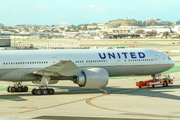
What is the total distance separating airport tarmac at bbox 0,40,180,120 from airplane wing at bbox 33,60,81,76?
2120mm

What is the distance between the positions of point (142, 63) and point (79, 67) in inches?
295

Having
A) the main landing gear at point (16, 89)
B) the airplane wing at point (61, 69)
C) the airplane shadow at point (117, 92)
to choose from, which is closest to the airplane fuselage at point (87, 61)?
the airplane wing at point (61, 69)

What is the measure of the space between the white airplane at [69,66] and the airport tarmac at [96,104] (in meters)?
1.52

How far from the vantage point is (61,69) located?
2952 centimetres

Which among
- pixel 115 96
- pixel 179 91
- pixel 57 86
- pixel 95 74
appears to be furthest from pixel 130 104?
pixel 57 86

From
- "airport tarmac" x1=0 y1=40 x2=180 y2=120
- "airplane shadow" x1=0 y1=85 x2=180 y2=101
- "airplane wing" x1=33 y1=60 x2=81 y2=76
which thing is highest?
"airplane wing" x1=33 y1=60 x2=81 y2=76

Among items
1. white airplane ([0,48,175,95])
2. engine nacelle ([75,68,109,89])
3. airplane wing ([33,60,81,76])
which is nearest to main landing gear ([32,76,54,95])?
white airplane ([0,48,175,95])

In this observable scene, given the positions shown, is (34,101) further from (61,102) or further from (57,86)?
(57,86)

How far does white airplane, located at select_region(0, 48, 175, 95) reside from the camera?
29.7 metres

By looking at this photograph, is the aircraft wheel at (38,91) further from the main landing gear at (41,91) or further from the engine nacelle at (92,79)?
the engine nacelle at (92,79)

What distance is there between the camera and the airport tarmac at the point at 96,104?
2062 cm

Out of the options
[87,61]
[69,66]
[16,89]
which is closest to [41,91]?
[69,66]

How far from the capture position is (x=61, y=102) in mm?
25641

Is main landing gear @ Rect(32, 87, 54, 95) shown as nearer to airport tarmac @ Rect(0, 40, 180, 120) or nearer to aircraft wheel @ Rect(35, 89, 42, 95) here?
aircraft wheel @ Rect(35, 89, 42, 95)
